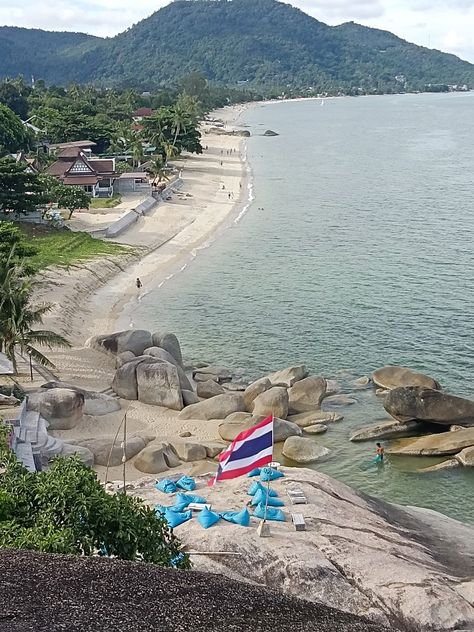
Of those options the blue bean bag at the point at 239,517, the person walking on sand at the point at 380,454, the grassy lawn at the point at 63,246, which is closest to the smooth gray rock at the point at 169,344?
the person walking on sand at the point at 380,454

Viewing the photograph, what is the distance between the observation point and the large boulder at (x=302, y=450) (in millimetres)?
26172

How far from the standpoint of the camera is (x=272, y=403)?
95.7ft

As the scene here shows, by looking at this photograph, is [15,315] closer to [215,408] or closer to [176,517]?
[215,408]

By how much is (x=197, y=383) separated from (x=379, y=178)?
62919 millimetres

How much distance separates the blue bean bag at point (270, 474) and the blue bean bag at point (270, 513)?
6.19ft

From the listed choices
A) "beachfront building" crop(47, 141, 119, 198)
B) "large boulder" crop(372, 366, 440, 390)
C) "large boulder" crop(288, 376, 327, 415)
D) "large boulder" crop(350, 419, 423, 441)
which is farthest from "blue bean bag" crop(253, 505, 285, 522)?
"beachfront building" crop(47, 141, 119, 198)

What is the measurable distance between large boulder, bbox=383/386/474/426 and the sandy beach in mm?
6973

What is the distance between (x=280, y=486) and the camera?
1928 centimetres

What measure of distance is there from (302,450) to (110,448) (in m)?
6.48

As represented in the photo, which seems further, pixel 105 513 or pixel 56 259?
pixel 56 259

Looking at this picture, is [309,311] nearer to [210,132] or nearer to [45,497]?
[45,497]

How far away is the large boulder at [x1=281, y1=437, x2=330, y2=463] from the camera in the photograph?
2617 centimetres

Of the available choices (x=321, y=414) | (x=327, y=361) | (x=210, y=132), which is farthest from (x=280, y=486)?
(x=210, y=132)

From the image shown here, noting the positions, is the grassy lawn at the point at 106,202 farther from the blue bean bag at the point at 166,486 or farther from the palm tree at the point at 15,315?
the blue bean bag at the point at 166,486
